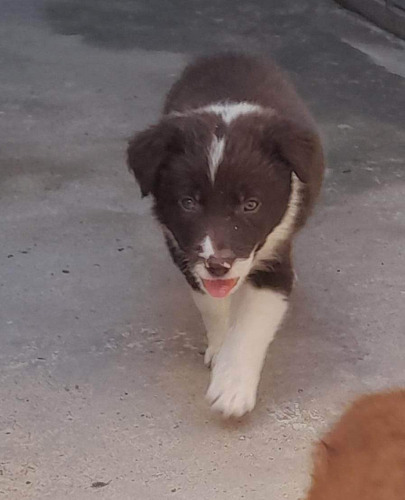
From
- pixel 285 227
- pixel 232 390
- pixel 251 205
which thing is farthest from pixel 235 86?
pixel 232 390

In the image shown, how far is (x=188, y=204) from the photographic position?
217 cm

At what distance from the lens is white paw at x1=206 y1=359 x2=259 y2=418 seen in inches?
89.4

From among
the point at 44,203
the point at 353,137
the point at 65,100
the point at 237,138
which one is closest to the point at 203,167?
the point at 237,138

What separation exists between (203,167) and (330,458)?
0.99 m

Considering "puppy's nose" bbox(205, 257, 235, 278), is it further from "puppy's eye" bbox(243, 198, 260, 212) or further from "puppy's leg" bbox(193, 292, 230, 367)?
"puppy's leg" bbox(193, 292, 230, 367)

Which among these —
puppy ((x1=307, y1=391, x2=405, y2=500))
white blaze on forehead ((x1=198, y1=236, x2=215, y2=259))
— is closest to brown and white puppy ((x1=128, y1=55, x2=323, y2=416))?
white blaze on forehead ((x1=198, y1=236, x2=215, y2=259))

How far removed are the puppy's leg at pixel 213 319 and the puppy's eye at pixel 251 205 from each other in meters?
0.38

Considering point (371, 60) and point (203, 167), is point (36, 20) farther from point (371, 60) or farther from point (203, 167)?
point (203, 167)

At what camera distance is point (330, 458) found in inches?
50.8

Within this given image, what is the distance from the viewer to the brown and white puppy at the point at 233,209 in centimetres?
213

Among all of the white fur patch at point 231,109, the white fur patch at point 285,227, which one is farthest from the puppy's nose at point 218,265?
the white fur patch at point 231,109

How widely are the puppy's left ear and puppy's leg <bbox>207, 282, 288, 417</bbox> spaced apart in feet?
1.14

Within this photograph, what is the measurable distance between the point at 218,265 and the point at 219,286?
161 mm

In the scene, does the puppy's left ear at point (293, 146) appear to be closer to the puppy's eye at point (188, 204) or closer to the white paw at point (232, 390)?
the puppy's eye at point (188, 204)
